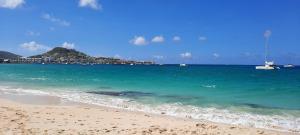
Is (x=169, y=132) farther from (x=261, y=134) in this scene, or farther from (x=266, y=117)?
(x=266, y=117)

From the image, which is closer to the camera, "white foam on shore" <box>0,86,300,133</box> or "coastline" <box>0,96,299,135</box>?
"coastline" <box>0,96,299,135</box>

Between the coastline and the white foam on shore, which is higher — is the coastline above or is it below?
above

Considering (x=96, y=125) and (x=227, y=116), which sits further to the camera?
(x=227, y=116)

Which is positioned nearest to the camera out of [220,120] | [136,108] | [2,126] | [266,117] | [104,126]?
[2,126]

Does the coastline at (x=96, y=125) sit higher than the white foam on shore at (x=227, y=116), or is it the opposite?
the coastline at (x=96, y=125)

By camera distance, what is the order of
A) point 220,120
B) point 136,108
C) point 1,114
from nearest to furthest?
point 1,114
point 220,120
point 136,108

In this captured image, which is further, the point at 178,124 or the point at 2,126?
the point at 178,124

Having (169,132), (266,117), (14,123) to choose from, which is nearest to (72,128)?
(14,123)

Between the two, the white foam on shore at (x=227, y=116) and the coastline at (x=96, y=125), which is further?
the white foam on shore at (x=227, y=116)

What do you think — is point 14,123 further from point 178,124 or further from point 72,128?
point 178,124

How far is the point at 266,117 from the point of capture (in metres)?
18.9

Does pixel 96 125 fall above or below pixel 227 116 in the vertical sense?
above

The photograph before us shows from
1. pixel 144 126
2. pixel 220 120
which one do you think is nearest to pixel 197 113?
pixel 220 120

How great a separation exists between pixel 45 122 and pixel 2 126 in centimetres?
180
